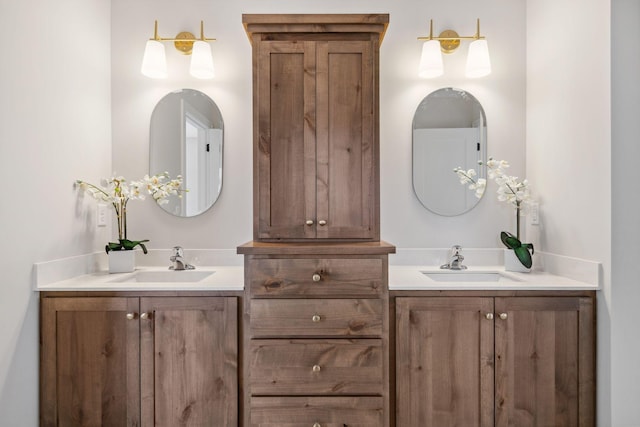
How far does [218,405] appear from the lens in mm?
1832

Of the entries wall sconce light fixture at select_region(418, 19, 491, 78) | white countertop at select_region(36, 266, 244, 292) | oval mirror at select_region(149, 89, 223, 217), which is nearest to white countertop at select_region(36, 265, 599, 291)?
white countertop at select_region(36, 266, 244, 292)

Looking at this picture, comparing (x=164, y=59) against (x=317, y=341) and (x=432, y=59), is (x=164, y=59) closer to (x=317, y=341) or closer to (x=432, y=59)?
(x=432, y=59)

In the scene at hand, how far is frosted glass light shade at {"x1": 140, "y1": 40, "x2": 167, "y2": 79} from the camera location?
7.68ft

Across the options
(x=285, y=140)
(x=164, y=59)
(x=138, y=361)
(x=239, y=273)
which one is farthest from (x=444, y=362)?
(x=164, y=59)

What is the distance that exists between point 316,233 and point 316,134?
1.48 ft

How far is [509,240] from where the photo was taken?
225 cm

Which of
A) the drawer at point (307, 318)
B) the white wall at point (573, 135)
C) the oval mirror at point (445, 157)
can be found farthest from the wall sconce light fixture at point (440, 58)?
the drawer at point (307, 318)

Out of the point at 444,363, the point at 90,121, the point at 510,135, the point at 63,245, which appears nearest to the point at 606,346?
the point at 444,363

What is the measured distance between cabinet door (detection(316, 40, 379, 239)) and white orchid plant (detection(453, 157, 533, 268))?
0.87 metres

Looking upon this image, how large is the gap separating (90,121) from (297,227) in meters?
1.40

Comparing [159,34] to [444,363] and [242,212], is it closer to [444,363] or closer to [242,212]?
[242,212]

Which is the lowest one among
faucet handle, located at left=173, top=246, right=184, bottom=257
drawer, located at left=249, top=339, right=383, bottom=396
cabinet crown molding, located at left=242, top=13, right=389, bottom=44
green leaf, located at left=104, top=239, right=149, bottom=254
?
drawer, located at left=249, top=339, right=383, bottom=396

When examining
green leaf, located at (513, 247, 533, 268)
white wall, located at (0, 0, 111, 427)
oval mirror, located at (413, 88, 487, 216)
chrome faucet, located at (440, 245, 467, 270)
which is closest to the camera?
white wall, located at (0, 0, 111, 427)

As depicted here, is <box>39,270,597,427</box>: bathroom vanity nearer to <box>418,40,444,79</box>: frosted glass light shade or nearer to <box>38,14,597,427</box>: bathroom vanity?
<box>38,14,597,427</box>: bathroom vanity
